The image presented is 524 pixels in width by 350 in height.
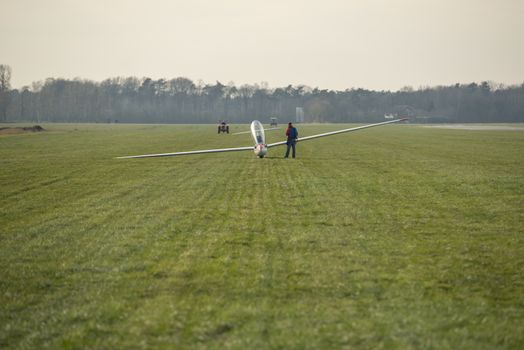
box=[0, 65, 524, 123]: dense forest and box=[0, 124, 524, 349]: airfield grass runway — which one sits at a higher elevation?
box=[0, 65, 524, 123]: dense forest

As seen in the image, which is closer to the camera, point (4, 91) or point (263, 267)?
point (263, 267)

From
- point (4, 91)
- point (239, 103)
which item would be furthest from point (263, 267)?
point (239, 103)

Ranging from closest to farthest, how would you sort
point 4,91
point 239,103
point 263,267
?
point 263,267, point 4,91, point 239,103

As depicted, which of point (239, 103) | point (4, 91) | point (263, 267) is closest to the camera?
point (263, 267)

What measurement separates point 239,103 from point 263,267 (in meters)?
182

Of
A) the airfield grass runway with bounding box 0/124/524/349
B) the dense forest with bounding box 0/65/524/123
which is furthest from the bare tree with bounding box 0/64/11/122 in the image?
the airfield grass runway with bounding box 0/124/524/349

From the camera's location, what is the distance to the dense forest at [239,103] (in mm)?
152875

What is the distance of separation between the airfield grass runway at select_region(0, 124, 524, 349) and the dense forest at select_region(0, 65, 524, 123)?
13582cm

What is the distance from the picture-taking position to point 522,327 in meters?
4.95

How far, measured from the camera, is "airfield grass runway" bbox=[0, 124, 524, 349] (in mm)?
4863

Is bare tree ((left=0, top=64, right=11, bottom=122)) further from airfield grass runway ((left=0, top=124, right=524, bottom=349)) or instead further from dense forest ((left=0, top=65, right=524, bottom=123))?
airfield grass runway ((left=0, top=124, right=524, bottom=349))

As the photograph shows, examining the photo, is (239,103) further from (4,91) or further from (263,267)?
(263,267)

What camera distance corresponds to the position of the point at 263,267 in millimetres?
6852

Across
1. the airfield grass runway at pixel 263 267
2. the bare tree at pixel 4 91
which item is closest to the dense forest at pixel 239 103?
the bare tree at pixel 4 91
